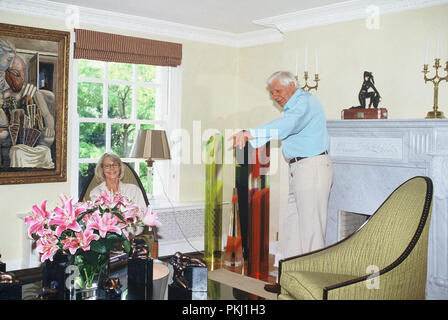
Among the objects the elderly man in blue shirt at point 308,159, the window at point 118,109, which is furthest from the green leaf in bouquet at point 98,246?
the window at point 118,109

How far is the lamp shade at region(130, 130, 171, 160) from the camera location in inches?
179

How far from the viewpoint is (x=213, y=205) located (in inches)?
183

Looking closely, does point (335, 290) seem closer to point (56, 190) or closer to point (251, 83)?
point (56, 190)

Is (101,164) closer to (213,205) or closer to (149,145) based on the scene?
(149,145)

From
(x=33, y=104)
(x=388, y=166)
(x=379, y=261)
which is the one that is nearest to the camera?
(x=379, y=261)

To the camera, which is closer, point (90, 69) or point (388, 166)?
point (388, 166)

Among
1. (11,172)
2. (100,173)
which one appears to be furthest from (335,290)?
(11,172)

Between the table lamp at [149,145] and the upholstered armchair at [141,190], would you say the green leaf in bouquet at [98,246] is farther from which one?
the table lamp at [149,145]

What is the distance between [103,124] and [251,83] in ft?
5.57

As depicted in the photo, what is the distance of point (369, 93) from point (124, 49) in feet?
7.49

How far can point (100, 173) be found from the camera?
4.03 meters

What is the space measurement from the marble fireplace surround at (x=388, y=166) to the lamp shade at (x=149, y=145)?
4.99 feet

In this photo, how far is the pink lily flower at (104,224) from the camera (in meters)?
2.23

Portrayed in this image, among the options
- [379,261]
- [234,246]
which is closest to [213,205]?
[234,246]
